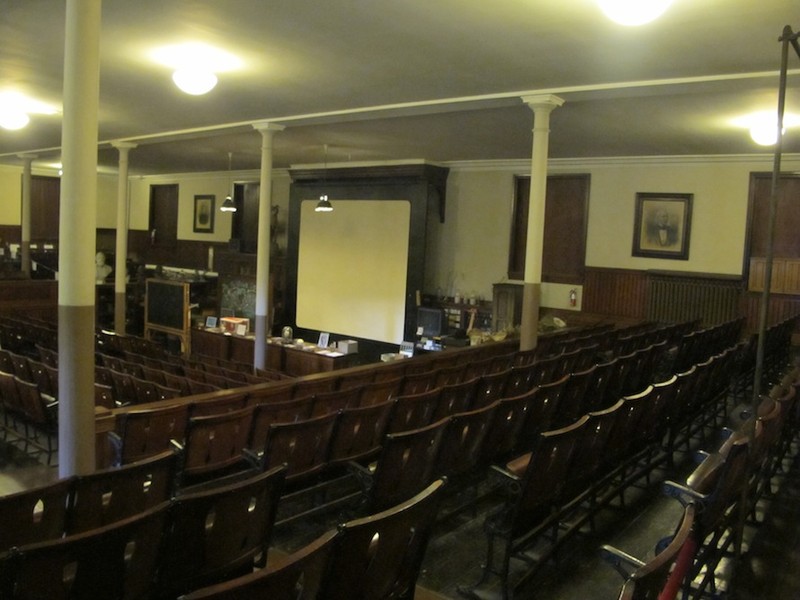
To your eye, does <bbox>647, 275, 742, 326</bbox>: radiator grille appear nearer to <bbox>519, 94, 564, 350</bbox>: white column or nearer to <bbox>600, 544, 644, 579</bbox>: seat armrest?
<bbox>519, 94, 564, 350</bbox>: white column

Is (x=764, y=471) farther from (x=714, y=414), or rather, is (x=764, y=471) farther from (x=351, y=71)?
(x=351, y=71)

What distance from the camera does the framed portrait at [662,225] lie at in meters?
11.7

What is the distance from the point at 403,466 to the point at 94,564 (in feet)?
4.98

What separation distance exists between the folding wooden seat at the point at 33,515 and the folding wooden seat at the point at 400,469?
1.31 metres

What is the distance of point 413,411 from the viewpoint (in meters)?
4.41

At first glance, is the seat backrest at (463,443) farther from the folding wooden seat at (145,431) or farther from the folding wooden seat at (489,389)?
the folding wooden seat at (145,431)

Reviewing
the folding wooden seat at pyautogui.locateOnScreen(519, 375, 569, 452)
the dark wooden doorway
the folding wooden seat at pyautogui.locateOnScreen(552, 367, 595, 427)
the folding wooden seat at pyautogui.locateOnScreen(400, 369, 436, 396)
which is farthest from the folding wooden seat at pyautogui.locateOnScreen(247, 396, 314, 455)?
the dark wooden doorway

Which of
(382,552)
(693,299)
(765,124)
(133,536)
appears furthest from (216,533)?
(693,299)

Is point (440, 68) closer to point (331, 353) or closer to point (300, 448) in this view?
point (300, 448)

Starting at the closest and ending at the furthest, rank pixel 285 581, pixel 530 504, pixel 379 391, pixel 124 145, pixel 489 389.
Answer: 1. pixel 285 581
2. pixel 530 504
3. pixel 489 389
4. pixel 379 391
5. pixel 124 145

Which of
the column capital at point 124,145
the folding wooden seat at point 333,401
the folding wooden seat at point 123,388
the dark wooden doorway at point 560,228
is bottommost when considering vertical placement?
the folding wooden seat at point 123,388

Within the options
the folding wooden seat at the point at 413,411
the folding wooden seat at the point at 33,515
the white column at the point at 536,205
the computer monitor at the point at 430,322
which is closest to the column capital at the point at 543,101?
the white column at the point at 536,205

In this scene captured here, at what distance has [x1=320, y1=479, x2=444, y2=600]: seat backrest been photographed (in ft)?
6.57

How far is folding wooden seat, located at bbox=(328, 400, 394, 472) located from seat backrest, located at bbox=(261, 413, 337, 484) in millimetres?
68
